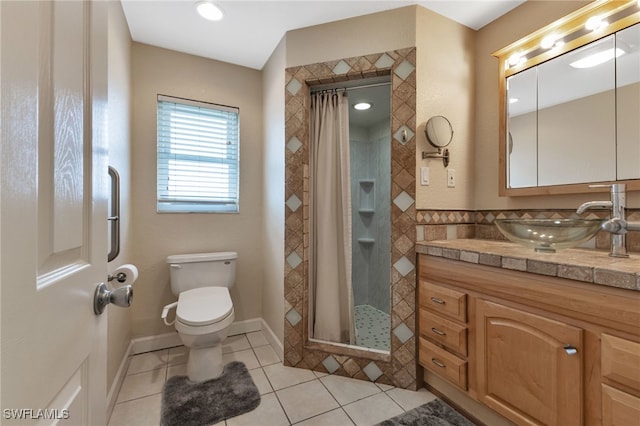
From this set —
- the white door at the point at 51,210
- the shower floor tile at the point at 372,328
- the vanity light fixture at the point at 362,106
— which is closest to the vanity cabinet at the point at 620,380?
the shower floor tile at the point at 372,328

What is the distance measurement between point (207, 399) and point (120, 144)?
1641mm

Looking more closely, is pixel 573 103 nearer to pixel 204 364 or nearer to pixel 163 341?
pixel 204 364

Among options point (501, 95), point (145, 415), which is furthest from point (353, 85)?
point (145, 415)

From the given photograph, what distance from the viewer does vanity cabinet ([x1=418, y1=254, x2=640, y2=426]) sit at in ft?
2.86

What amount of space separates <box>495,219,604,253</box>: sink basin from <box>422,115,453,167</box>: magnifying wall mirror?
607mm

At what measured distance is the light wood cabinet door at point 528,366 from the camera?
0.98 meters

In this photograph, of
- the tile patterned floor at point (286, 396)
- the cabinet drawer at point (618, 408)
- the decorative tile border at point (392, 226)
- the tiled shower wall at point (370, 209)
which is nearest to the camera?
the cabinet drawer at point (618, 408)

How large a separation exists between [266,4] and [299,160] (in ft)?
3.22

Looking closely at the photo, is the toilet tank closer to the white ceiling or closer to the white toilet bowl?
the white toilet bowl

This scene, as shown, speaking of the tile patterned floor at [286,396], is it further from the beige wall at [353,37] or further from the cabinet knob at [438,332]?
the beige wall at [353,37]

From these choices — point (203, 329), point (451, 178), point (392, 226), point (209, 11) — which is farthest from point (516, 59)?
point (203, 329)

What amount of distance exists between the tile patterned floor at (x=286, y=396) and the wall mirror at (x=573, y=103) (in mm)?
1519

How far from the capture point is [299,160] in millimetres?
1881

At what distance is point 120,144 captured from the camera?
5.52 feet
